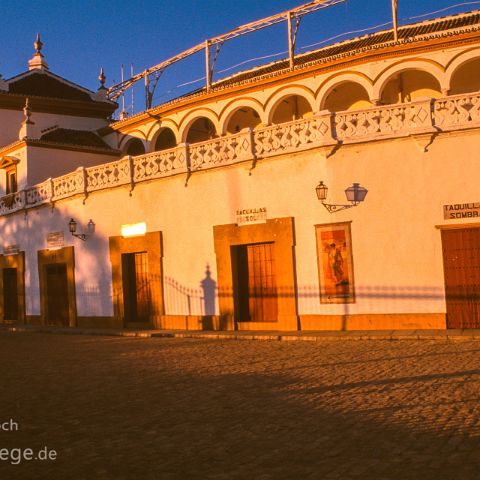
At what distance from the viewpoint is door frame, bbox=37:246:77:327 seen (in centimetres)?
2183

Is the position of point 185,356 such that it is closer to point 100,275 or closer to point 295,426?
point 295,426

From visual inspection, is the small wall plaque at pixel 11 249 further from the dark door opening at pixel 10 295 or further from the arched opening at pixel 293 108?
the arched opening at pixel 293 108

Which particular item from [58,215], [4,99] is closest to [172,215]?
[58,215]

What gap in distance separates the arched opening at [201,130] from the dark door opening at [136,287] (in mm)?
8644

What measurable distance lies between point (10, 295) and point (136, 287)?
8.60m

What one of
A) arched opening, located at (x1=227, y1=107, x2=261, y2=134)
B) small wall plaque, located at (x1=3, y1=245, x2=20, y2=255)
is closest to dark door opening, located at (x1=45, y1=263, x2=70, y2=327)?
small wall plaque, located at (x1=3, y1=245, x2=20, y2=255)

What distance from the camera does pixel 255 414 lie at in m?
6.89

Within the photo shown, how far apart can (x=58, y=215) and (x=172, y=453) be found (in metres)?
18.3

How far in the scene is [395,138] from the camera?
48.3 feet

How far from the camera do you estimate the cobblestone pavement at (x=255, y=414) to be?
5.05 metres

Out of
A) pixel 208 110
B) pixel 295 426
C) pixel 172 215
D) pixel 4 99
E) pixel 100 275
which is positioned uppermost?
pixel 4 99

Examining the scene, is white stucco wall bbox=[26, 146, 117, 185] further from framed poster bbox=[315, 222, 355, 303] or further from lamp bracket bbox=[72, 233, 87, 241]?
framed poster bbox=[315, 222, 355, 303]

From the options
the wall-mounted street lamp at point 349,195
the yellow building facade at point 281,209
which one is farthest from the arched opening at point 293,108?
the wall-mounted street lamp at point 349,195

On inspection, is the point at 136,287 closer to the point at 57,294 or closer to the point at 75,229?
the point at 75,229
